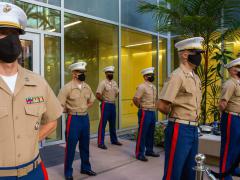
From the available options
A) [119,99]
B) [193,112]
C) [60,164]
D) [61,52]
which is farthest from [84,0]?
[193,112]

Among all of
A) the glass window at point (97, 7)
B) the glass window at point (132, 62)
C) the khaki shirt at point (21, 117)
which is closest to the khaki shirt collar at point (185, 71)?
the khaki shirt at point (21, 117)

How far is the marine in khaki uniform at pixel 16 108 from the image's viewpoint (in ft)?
5.76

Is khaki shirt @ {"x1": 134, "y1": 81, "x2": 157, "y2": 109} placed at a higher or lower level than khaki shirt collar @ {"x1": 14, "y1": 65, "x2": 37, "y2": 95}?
lower

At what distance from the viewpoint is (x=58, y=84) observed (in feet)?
22.9

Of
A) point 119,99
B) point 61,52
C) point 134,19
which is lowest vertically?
point 119,99

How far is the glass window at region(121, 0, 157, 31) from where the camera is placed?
9102 millimetres

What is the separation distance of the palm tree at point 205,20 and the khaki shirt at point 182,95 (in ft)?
12.1

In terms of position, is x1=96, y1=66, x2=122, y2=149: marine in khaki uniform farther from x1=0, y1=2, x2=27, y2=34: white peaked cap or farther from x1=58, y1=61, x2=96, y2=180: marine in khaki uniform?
x1=0, y1=2, x2=27, y2=34: white peaked cap

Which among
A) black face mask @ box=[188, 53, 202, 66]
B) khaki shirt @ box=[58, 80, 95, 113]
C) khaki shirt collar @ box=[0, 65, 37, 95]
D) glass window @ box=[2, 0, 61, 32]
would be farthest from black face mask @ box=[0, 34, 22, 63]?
glass window @ box=[2, 0, 61, 32]

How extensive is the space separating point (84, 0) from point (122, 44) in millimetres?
2101

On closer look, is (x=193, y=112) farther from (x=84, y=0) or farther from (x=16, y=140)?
(x=84, y=0)

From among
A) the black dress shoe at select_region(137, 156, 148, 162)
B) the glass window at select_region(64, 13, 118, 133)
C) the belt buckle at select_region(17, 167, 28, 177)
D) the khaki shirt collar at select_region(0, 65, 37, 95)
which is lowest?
the black dress shoe at select_region(137, 156, 148, 162)

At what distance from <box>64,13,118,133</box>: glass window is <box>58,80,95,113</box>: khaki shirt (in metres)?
2.66

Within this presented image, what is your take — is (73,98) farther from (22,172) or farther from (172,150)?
(22,172)
